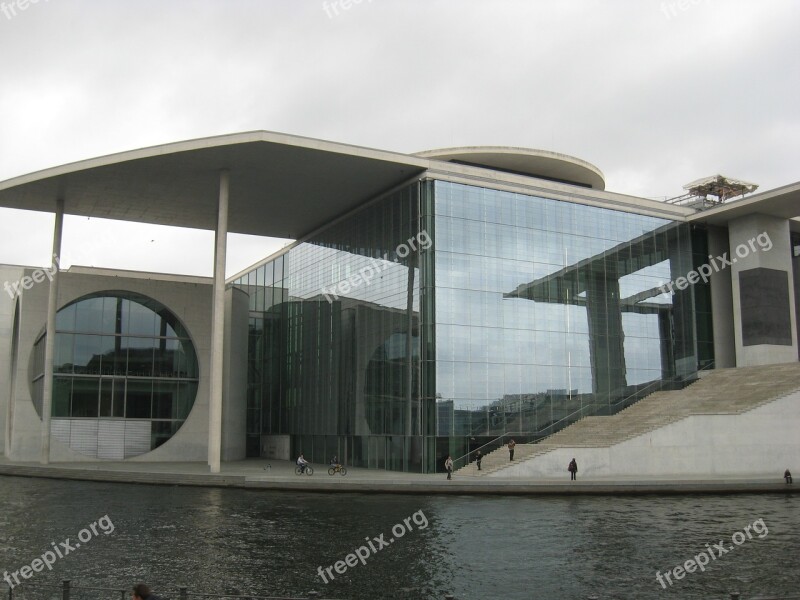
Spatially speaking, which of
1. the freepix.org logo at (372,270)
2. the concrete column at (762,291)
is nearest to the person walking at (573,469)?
the freepix.org logo at (372,270)

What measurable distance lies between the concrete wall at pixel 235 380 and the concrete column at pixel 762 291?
28780 mm

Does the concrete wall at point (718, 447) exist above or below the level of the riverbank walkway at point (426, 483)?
above

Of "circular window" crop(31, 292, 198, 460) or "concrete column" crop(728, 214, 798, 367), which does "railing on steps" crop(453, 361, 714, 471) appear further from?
"circular window" crop(31, 292, 198, 460)

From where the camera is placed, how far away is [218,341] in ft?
120

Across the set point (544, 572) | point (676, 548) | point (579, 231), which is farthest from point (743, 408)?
point (544, 572)

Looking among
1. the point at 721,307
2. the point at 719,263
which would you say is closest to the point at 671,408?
the point at 721,307

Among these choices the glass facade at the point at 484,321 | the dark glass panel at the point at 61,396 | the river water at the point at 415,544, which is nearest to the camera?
the river water at the point at 415,544

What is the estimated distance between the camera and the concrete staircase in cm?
3416

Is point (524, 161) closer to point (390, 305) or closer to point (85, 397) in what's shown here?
point (390, 305)

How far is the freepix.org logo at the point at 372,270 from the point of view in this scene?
36.7 metres

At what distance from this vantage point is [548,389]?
123 ft

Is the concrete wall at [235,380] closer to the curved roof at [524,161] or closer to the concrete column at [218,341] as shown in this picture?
the concrete column at [218,341]

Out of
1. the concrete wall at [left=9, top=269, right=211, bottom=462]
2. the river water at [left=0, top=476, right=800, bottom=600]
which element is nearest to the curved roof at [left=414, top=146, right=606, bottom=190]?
the concrete wall at [left=9, top=269, right=211, bottom=462]

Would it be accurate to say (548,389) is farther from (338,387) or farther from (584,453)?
(338,387)
